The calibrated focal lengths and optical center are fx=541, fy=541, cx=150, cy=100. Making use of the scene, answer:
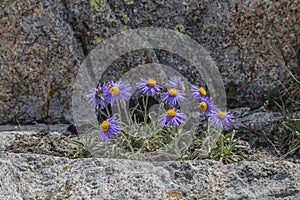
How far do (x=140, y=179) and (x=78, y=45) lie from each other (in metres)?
1.49

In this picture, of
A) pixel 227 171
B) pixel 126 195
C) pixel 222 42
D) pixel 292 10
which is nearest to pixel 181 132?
pixel 227 171

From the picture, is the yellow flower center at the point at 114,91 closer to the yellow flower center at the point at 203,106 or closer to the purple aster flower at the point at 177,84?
the purple aster flower at the point at 177,84

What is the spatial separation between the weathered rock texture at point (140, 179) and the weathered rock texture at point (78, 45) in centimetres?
93

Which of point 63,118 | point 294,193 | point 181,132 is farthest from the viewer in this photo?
point 63,118

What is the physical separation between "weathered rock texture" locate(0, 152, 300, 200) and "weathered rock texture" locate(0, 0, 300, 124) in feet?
3.04

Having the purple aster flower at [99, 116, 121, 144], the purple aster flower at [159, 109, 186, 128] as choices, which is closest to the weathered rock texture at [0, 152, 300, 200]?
the purple aster flower at [99, 116, 121, 144]

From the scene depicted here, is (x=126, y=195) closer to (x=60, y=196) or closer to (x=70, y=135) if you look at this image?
Result: (x=60, y=196)

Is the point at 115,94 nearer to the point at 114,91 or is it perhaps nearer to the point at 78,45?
the point at 114,91

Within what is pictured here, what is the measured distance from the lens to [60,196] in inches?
115

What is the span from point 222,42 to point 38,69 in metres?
1.44

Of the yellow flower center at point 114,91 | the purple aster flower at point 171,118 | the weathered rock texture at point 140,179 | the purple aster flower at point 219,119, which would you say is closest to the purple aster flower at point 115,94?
the yellow flower center at point 114,91

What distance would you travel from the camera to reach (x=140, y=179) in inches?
119

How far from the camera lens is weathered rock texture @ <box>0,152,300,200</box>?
9.62 ft

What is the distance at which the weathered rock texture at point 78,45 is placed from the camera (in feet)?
13.4
